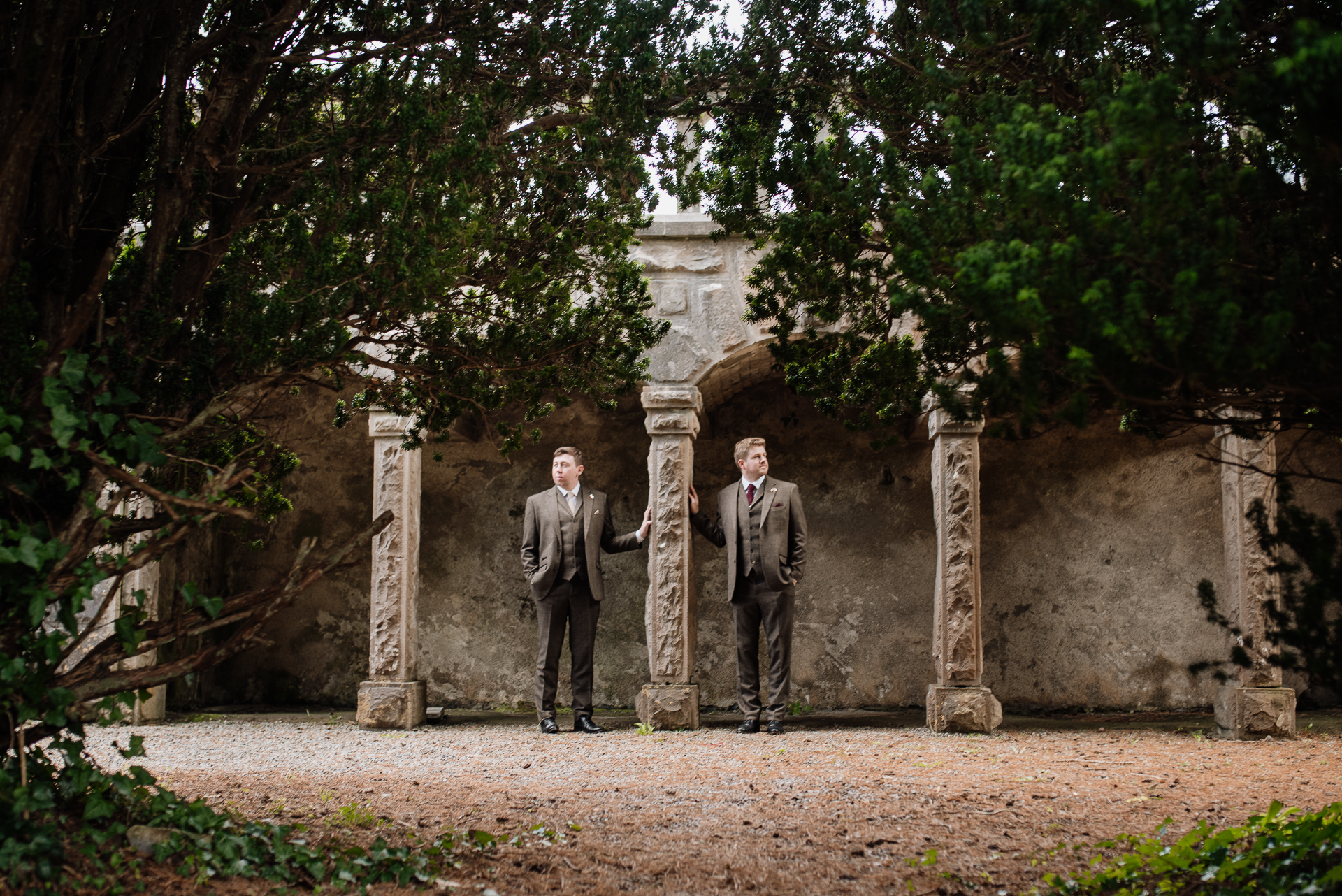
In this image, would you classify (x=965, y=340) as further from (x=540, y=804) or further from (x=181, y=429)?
(x=540, y=804)

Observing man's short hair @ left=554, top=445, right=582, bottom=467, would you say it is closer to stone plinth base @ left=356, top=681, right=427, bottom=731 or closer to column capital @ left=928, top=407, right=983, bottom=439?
stone plinth base @ left=356, top=681, right=427, bottom=731

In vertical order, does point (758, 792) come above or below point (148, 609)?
below

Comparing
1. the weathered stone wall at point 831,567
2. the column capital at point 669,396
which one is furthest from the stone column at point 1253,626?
the column capital at point 669,396

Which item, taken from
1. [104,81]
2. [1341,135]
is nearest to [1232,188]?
[1341,135]

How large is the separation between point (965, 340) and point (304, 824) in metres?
2.78

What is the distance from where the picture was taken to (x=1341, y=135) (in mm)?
2051

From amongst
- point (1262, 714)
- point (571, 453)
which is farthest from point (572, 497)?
point (1262, 714)

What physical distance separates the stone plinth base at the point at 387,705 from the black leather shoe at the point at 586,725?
1.14 meters

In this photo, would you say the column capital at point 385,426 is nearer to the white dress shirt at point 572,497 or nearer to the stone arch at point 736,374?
the white dress shirt at point 572,497

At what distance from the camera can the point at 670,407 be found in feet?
24.4

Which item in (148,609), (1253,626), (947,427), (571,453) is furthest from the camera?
(571,453)

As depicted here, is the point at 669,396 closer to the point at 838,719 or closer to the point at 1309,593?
the point at 838,719

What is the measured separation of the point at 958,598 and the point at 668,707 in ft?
6.72

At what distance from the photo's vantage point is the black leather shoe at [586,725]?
7227 millimetres
